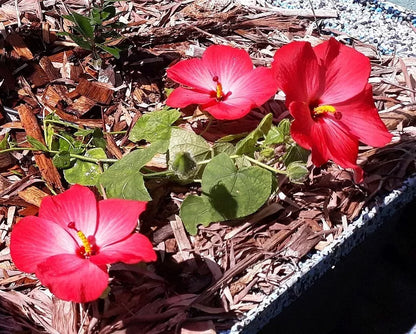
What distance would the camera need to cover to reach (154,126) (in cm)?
112

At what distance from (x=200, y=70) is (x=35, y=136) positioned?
0.35m

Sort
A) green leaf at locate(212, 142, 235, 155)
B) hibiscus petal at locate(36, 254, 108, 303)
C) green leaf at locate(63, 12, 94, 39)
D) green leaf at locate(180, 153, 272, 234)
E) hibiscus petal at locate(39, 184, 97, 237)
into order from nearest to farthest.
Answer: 1. hibiscus petal at locate(36, 254, 108, 303)
2. hibiscus petal at locate(39, 184, 97, 237)
3. green leaf at locate(180, 153, 272, 234)
4. green leaf at locate(212, 142, 235, 155)
5. green leaf at locate(63, 12, 94, 39)

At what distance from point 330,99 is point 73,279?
1.71 ft

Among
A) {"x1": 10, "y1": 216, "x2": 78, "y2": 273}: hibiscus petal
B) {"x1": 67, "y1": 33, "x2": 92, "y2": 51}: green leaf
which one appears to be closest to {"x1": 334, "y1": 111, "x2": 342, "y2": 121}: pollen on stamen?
{"x1": 10, "y1": 216, "x2": 78, "y2": 273}: hibiscus petal

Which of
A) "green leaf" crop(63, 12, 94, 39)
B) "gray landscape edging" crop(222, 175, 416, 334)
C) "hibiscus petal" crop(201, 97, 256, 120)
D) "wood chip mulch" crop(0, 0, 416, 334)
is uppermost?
"green leaf" crop(63, 12, 94, 39)

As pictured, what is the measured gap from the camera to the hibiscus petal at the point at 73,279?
0.77 meters

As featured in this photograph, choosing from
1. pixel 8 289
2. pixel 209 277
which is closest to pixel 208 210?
pixel 209 277

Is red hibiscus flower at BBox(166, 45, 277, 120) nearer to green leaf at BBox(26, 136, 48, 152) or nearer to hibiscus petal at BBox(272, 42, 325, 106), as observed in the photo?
hibiscus petal at BBox(272, 42, 325, 106)


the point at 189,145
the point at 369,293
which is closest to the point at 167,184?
the point at 189,145

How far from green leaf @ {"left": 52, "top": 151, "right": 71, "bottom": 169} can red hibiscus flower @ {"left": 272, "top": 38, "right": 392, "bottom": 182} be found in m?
0.41

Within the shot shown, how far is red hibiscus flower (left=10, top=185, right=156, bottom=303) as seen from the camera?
0.78 m

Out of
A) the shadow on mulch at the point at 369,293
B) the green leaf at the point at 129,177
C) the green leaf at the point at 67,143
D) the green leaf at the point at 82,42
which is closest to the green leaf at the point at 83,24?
the green leaf at the point at 82,42

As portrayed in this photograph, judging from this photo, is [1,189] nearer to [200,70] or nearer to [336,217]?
[200,70]

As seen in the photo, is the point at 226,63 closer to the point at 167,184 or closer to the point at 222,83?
the point at 222,83
